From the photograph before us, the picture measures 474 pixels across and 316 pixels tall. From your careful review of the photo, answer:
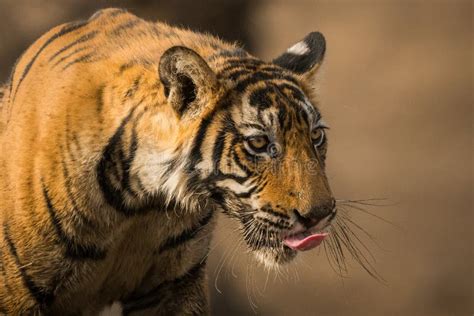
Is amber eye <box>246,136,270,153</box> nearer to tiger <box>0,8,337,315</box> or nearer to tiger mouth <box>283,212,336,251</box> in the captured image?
tiger <box>0,8,337,315</box>

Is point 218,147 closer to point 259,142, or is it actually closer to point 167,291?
point 259,142

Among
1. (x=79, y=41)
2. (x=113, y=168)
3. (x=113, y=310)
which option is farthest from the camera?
(x=113, y=310)

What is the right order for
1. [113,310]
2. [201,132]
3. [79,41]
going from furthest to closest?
1. [113,310]
2. [79,41]
3. [201,132]

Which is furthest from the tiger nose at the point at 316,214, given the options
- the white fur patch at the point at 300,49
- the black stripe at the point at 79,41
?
the black stripe at the point at 79,41

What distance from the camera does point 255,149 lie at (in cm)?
273

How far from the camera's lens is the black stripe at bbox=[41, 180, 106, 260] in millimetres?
2967

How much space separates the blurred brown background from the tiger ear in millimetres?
2676

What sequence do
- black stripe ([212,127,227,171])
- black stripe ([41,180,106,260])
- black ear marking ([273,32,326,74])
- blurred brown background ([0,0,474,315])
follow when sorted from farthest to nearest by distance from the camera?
1. blurred brown background ([0,0,474,315])
2. black ear marking ([273,32,326,74])
3. black stripe ([41,180,106,260])
4. black stripe ([212,127,227,171])

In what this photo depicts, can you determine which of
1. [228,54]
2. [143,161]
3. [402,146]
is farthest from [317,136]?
[402,146]

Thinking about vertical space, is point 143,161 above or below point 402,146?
above

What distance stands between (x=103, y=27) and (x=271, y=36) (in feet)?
9.98

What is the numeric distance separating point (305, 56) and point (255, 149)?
0.58 meters

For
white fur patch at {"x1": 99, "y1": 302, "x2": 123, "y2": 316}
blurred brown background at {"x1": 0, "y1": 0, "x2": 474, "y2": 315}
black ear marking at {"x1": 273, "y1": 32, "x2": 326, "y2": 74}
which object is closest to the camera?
black ear marking at {"x1": 273, "y1": 32, "x2": 326, "y2": 74}

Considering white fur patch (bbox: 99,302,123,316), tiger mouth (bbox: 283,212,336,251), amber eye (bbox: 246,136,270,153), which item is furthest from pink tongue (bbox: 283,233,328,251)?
white fur patch (bbox: 99,302,123,316)
